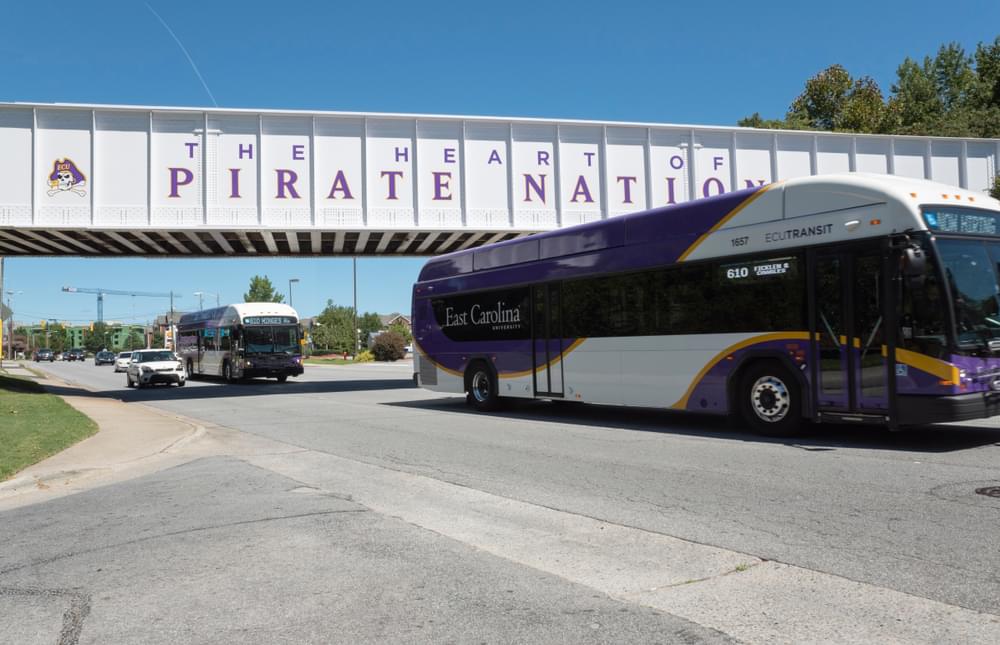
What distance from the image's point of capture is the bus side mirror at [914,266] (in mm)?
8570

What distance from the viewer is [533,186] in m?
24.6

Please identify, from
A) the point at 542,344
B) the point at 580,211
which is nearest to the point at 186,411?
the point at 542,344

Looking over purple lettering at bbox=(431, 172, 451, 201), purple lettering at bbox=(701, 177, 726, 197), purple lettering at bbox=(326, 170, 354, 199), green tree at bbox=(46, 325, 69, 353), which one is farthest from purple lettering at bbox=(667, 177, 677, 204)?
green tree at bbox=(46, 325, 69, 353)

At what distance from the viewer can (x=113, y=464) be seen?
399 inches

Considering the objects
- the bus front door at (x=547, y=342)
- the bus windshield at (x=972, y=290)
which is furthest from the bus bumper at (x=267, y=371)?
the bus windshield at (x=972, y=290)

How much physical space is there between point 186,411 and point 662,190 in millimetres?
16224

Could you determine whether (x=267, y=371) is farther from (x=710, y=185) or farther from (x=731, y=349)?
(x=731, y=349)

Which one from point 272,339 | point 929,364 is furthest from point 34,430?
point 272,339

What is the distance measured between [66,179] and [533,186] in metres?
13.8

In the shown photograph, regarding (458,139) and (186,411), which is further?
(458,139)

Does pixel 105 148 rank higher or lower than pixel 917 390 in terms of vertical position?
higher

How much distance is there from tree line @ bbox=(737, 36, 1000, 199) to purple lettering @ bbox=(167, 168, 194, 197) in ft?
125

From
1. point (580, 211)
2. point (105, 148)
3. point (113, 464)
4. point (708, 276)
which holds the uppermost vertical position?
point (105, 148)

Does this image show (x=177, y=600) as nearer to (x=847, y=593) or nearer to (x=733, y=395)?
(x=847, y=593)
